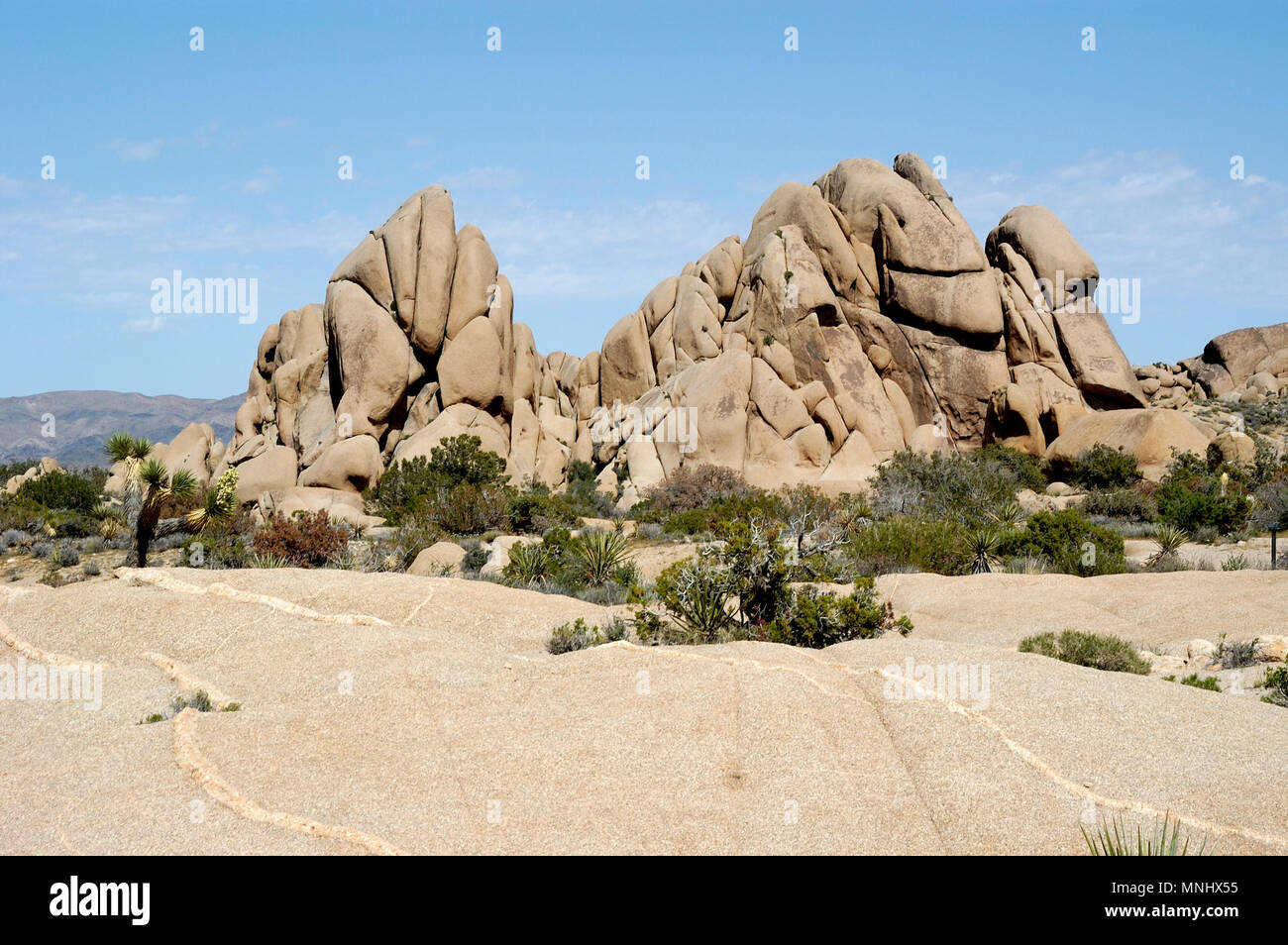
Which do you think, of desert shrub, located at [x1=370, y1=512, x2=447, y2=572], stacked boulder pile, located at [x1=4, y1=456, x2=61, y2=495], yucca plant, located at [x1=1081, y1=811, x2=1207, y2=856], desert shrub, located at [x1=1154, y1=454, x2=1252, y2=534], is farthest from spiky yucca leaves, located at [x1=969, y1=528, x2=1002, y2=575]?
stacked boulder pile, located at [x1=4, y1=456, x2=61, y2=495]

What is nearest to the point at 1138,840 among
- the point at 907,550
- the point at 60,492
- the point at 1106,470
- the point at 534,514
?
the point at 907,550

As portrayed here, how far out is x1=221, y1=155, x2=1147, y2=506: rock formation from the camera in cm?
3553

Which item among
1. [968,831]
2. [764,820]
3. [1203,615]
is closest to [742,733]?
[764,820]

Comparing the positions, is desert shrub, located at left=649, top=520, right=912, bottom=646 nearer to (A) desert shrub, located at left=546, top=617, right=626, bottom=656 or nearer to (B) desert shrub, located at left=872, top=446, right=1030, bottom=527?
(A) desert shrub, located at left=546, top=617, right=626, bottom=656

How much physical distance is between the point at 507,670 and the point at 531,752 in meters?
1.96

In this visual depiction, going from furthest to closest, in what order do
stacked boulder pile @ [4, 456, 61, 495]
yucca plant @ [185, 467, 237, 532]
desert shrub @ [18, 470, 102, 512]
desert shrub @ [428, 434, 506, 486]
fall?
stacked boulder pile @ [4, 456, 61, 495], desert shrub @ [18, 470, 102, 512], desert shrub @ [428, 434, 506, 486], yucca plant @ [185, 467, 237, 532]

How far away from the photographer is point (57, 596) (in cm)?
1210

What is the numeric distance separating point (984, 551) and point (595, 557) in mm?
7515

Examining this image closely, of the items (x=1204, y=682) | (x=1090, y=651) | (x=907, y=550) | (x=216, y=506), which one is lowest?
(x=1204, y=682)

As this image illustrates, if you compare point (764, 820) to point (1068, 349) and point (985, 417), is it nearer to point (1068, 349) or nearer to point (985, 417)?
point (985, 417)

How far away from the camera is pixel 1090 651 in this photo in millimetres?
10617

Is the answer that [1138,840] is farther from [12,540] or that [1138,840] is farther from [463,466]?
[12,540]

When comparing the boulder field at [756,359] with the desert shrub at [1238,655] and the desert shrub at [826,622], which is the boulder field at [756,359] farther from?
the desert shrub at [1238,655]

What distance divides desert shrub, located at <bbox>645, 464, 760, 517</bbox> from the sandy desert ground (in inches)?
766
